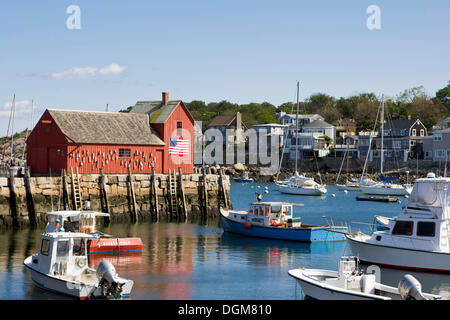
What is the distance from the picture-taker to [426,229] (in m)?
30.5

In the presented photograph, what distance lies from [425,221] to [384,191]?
61.7 m

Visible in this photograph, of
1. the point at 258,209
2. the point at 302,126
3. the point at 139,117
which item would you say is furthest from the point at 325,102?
the point at 258,209

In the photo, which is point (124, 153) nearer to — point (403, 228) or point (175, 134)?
point (175, 134)

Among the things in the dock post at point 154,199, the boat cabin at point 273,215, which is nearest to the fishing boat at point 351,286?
the boat cabin at point 273,215

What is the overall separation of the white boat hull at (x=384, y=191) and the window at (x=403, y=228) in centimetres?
5901

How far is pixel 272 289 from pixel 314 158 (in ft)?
338

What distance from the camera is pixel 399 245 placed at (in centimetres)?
3098

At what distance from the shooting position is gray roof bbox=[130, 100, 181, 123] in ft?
182

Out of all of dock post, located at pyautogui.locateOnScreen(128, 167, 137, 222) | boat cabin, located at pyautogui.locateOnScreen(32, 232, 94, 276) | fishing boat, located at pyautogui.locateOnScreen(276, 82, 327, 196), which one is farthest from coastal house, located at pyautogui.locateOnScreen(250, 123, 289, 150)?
boat cabin, located at pyautogui.locateOnScreen(32, 232, 94, 276)

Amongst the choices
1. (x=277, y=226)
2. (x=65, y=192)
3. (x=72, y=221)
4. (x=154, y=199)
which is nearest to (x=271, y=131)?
(x=154, y=199)

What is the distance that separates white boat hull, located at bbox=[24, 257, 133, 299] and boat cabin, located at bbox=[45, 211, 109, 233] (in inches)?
258

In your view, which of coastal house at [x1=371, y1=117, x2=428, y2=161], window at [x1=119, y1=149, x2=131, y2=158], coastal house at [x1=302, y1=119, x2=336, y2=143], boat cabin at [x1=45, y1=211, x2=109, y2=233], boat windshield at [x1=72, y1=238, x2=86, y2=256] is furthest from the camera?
coastal house at [x1=302, y1=119, x2=336, y2=143]

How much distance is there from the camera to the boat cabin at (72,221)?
33.4m

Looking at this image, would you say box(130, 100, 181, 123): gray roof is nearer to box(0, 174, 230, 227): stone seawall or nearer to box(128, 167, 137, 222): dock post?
box(0, 174, 230, 227): stone seawall
